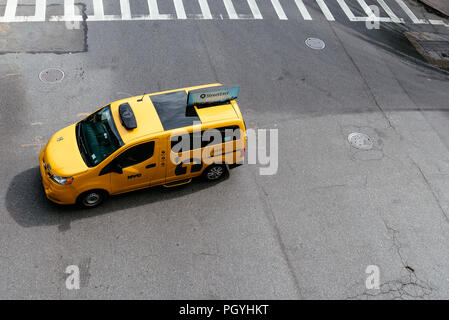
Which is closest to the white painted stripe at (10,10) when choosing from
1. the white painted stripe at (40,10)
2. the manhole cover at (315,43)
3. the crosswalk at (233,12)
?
the crosswalk at (233,12)

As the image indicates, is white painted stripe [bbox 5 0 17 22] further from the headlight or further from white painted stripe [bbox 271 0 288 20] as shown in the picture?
white painted stripe [bbox 271 0 288 20]

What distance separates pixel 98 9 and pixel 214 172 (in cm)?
932

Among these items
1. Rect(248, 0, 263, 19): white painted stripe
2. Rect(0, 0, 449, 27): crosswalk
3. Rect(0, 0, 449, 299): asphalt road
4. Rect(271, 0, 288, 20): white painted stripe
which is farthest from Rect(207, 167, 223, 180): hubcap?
Rect(271, 0, 288, 20): white painted stripe

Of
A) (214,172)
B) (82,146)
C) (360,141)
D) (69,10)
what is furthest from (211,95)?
(69,10)

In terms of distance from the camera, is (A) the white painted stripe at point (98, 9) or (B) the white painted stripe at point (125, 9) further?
(B) the white painted stripe at point (125, 9)

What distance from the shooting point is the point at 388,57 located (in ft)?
51.7

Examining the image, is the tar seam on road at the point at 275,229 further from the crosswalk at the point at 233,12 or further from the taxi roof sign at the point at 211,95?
the crosswalk at the point at 233,12

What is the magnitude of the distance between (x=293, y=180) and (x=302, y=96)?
12.2ft

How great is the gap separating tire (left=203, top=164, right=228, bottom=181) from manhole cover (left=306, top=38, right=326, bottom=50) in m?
7.55

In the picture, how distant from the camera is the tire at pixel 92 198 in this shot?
916 centimetres

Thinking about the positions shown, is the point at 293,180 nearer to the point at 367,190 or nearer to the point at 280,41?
the point at 367,190

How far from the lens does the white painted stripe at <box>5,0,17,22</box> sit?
14.7 metres

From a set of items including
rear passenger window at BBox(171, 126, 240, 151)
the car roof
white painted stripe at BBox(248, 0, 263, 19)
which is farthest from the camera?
white painted stripe at BBox(248, 0, 263, 19)

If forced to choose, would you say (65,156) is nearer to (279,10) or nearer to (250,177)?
(250,177)
